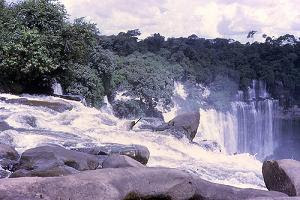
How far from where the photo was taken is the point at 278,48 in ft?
174

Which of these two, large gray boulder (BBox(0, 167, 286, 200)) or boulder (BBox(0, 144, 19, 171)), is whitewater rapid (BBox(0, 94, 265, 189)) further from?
large gray boulder (BBox(0, 167, 286, 200))

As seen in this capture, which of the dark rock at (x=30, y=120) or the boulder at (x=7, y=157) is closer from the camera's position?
the boulder at (x=7, y=157)

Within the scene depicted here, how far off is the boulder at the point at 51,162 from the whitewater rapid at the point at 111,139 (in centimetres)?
247

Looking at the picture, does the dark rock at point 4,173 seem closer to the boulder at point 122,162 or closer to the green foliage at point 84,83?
the boulder at point 122,162

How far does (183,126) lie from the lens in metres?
19.2

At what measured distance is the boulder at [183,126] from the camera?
18.1m

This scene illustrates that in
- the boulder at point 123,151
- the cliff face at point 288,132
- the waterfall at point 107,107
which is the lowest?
the cliff face at point 288,132

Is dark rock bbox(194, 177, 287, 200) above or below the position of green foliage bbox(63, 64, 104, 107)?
below

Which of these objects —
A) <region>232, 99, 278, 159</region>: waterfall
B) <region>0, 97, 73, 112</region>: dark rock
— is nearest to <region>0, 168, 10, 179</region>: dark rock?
<region>0, 97, 73, 112</region>: dark rock

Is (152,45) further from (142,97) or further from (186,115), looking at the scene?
(186,115)

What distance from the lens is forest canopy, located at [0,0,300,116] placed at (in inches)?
889

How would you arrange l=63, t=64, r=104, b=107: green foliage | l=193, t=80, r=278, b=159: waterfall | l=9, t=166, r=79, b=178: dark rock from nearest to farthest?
l=9, t=166, r=79, b=178: dark rock
l=63, t=64, r=104, b=107: green foliage
l=193, t=80, r=278, b=159: waterfall

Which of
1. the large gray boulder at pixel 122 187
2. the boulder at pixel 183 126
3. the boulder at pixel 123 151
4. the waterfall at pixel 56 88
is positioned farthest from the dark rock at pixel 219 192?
the waterfall at pixel 56 88

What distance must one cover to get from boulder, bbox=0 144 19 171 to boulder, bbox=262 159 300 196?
457cm
